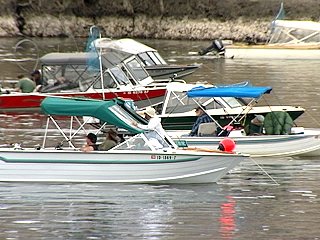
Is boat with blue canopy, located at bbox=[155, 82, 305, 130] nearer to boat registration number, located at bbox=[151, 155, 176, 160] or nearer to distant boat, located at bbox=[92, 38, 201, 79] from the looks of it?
boat registration number, located at bbox=[151, 155, 176, 160]

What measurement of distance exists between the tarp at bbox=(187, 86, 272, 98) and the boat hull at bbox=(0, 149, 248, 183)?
3.88 metres

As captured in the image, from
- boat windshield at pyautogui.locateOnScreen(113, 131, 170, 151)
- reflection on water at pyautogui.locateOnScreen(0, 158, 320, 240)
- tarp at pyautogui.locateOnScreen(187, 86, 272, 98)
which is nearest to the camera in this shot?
reflection on water at pyautogui.locateOnScreen(0, 158, 320, 240)

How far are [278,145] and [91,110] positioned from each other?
19.0 ft

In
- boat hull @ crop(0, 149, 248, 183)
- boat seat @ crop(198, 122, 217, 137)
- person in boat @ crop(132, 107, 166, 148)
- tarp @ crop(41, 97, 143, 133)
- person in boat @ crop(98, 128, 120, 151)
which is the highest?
tarp @ crop(41, 97, 143, 133)

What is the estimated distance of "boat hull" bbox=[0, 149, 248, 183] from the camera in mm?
20766

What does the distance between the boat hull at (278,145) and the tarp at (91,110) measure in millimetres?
3617

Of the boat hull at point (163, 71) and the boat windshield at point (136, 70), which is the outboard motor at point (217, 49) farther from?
the boat windshield at point (136, 70)

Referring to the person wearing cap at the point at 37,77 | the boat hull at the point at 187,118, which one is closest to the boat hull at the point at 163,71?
the person wearing cap at the point at 37,77

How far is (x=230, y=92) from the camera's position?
25250 mm

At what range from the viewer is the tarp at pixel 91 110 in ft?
69.3

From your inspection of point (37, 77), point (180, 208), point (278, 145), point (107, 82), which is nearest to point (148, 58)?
point (37, 77)

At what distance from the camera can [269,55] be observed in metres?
59.8

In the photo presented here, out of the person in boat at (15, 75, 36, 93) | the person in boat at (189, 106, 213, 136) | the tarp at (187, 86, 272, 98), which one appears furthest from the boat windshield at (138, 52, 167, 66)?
the tarp at (187, 86, 272, 98)

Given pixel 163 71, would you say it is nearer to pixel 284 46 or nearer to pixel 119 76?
pixel 119 76
